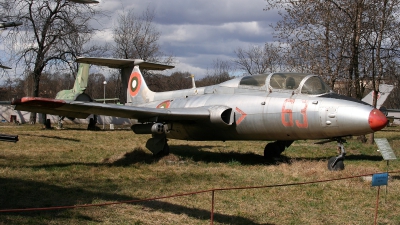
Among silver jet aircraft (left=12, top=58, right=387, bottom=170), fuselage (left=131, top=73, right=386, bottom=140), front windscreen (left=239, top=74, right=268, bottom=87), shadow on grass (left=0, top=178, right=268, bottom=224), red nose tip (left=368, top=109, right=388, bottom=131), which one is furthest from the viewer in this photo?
front windscreen (left=239, top=74, right=268, bottom=87)

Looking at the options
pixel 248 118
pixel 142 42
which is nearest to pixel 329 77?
pixel 248 118

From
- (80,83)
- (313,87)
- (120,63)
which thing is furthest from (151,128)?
(80,83)

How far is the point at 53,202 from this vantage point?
7.26 meters

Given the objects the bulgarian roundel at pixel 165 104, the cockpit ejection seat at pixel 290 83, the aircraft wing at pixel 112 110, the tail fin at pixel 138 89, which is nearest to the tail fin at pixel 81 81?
the tail fin at pixel 138 89

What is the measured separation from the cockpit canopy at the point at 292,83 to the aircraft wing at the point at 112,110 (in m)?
1.70

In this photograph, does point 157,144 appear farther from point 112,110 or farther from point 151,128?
point 112,110

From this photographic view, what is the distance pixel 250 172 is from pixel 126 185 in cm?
345

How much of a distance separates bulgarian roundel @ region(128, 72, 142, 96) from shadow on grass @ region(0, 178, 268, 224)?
26.7 feet

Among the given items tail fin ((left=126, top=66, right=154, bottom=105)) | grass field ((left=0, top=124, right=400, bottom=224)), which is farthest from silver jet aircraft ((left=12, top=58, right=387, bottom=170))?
tail fin ((left=126, top=66, right=154, bottom=105))

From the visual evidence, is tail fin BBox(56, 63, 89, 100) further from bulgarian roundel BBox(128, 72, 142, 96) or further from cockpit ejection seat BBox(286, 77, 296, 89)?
cockpit ejection seat BBox(286, 77, 296, 89)

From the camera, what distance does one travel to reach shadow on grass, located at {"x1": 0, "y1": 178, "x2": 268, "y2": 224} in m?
6.09

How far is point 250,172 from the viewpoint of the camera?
10.8m

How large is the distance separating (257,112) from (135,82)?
7.00 m

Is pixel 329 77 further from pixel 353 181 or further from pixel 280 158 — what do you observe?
pixel 353 181
